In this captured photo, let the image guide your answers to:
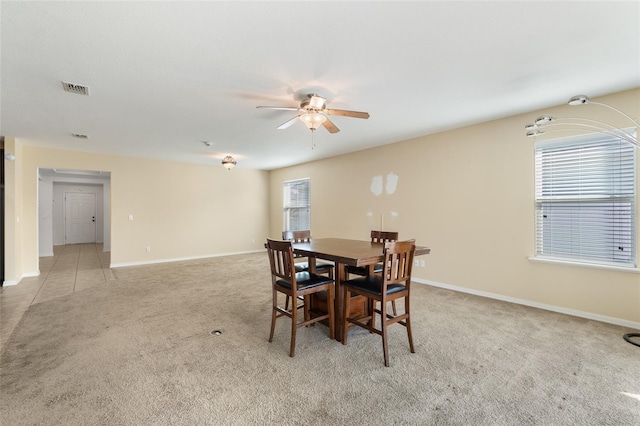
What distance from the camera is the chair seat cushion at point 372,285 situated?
7.70 ft

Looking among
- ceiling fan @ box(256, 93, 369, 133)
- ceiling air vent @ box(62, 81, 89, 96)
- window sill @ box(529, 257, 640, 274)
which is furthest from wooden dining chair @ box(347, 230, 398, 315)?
ceiling air vent @ box(62, 81, 89, 96)

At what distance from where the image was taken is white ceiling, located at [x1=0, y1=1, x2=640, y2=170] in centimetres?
176

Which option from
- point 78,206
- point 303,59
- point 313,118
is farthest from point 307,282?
point 78,206

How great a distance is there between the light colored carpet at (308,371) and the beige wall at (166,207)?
2962 millimetres

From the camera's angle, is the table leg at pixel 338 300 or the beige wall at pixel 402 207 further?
the beige wall at pixel 402 207

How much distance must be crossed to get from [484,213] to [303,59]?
3209 mm

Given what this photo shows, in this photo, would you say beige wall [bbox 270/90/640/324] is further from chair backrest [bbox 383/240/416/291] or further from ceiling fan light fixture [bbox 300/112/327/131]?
ceiling fan light fixture [bbox 300/112/327/131]

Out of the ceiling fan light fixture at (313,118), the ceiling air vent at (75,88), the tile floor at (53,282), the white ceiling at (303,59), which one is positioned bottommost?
the tile floor at (53,282)

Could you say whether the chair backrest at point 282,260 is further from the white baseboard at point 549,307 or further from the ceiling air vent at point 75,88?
the white baseboard at point 549,307

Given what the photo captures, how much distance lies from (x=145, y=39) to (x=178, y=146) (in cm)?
351

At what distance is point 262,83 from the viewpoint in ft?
8.83

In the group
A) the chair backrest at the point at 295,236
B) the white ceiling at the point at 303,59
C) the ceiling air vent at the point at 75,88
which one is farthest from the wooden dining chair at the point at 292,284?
the ceiling air vent at the point at 75,88

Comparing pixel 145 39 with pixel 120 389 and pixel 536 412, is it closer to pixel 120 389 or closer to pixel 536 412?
pixel 120 389

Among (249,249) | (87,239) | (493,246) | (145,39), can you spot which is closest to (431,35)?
(145,39)
